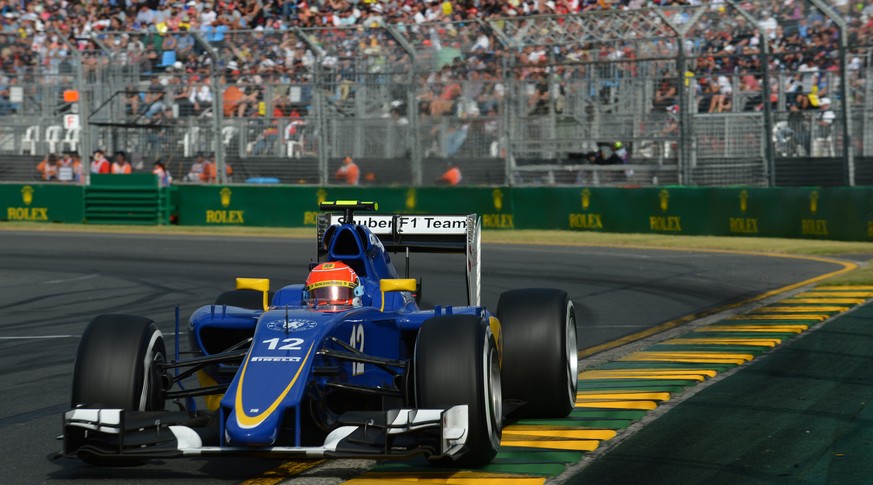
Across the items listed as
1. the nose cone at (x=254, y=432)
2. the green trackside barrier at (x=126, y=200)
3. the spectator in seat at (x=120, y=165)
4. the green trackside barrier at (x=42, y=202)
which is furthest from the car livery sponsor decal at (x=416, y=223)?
the green trackside barrier at (x=42, y=202)

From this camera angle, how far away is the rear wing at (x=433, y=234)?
8.88 m

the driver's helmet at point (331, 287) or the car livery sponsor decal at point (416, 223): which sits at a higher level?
the car livery sponsor decal at point (416, 223)

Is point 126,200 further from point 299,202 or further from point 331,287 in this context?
point 331,287

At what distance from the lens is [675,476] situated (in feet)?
20.9

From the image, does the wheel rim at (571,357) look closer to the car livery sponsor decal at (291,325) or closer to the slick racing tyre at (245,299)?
the car livery sponsor decal at (291,325)

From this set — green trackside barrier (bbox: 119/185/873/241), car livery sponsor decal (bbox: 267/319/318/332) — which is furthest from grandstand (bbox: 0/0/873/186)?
car livery sponsor decal (bbox: 267/319/318/332)

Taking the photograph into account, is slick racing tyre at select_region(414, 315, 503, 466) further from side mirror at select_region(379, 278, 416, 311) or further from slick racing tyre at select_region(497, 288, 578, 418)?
slick racing tyre at select_region(497, 288, 578, 418)

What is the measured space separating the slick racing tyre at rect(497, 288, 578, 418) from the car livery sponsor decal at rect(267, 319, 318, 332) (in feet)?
5.01

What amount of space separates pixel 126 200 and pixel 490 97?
8653mm

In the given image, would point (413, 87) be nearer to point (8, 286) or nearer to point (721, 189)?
point (721, 189)

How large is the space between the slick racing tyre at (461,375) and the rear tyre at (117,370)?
141 cm

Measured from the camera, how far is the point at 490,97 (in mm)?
26125

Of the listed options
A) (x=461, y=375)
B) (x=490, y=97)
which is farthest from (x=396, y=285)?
(x=490, y=97)

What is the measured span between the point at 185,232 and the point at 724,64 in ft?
38.3
